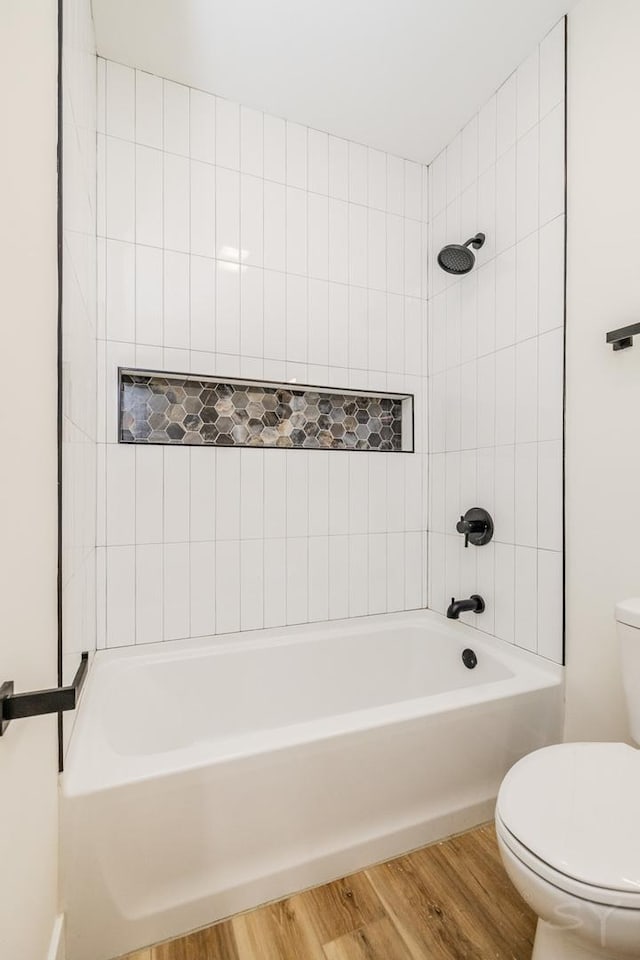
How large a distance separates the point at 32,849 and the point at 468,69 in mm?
2722

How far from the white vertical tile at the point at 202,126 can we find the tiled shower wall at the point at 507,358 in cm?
110

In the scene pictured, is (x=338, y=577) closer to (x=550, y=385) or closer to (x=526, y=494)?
(x=526, y=494)

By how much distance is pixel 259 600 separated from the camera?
1.99m

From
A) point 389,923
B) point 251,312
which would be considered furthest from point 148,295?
point 389,923

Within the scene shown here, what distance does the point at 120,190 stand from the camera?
1.77 metres

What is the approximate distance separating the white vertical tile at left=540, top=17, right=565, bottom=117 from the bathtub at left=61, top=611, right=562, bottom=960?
2.06m

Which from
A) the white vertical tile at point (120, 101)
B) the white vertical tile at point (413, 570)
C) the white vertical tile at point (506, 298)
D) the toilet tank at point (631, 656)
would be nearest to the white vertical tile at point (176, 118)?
the white vertical tile at point (120, 101)

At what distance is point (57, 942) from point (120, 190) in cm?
228

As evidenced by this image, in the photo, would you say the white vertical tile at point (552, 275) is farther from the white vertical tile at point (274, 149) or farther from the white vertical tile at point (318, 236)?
the white vertical tile at point (274, 149)

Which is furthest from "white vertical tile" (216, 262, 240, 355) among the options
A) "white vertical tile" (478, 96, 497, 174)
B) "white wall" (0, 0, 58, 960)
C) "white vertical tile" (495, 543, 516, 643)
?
"white vertical tile" (495, 543, 516, 643)

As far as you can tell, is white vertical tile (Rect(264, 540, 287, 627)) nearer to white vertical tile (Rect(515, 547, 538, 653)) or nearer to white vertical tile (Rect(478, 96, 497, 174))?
white vertical tile (Rect(515, 547, 538, 653))

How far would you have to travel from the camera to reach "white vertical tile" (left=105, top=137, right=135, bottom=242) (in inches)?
69.0

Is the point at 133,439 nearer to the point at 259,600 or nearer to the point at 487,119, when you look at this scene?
the point at 259,600

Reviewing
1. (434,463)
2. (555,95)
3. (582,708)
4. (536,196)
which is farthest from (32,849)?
(555,95)
